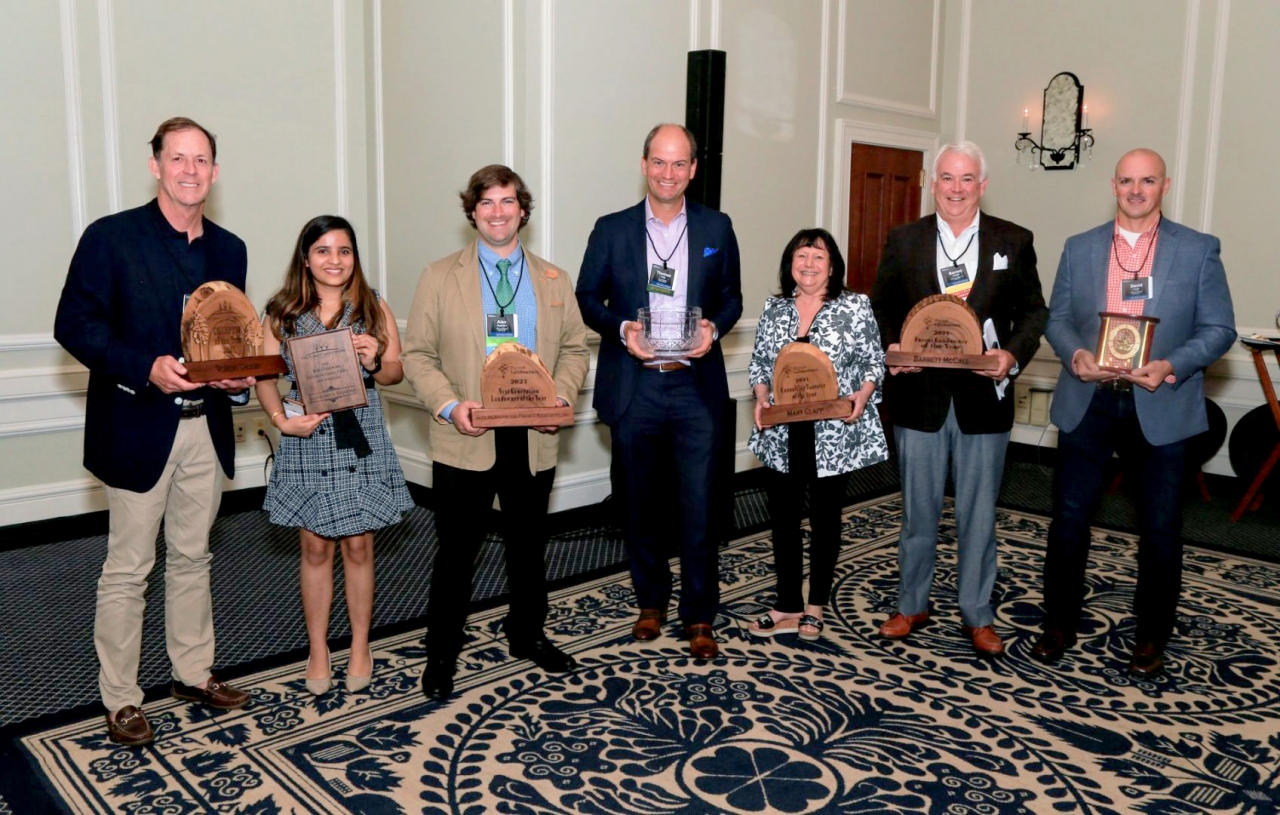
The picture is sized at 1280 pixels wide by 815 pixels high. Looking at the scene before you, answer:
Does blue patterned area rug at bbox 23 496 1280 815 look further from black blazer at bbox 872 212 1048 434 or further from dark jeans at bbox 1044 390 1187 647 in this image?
black blazer at bbox 872 212 1048 434

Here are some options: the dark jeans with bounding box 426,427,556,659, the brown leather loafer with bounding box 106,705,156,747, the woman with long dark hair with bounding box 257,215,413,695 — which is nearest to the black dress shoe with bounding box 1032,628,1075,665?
the dark jeans with bounding box 426,427,556,659

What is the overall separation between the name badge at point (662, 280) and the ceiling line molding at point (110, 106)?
2980 mm

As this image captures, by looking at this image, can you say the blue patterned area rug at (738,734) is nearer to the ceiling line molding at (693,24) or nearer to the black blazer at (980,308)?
the black blazer at (980,308)

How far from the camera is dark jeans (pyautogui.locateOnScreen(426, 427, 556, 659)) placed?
3.18m

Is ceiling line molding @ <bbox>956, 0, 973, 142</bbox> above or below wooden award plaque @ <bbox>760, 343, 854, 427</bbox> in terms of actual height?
above

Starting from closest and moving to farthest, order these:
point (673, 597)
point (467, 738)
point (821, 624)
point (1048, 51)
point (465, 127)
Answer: point (467, 738)
point (821, 624)
point (673, 597)
point (465, 127)
point (1048, 51)

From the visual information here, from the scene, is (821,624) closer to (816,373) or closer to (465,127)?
(816,373)

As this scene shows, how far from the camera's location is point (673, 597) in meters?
4.16

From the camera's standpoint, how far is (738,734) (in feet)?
9.87

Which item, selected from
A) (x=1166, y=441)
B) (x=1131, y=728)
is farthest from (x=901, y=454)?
(x=1131, y=728)

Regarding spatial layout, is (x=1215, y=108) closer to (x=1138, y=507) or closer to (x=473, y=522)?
(x=1138, y=507)

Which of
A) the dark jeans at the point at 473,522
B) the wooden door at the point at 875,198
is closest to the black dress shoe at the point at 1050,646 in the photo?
the dark jeans at the point at 473,522

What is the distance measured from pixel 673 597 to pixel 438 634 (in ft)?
3.87

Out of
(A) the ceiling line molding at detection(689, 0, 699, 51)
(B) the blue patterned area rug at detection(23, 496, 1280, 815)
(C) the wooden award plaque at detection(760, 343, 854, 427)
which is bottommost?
(B) the blue patterned area rug at detection(23, 496, 1280, 815)
